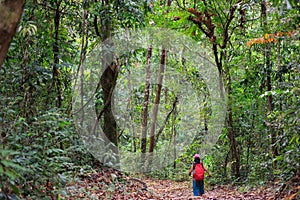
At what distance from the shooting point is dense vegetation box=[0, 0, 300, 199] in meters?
4.45

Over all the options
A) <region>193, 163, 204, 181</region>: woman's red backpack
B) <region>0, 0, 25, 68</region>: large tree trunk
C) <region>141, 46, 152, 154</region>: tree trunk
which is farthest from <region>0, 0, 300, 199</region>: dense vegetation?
<region>193, 163, 204, 181</region>: woman's red backpack

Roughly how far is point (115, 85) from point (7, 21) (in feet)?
23.2

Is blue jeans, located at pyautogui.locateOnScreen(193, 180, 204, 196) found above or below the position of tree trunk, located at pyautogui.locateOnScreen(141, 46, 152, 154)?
below

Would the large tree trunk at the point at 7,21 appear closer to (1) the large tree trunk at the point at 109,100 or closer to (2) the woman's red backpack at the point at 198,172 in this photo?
(1) the large tree trunk at the point at 109,100

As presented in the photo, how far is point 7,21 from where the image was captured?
3.03 metres

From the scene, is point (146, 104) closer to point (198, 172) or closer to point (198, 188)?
point (198, 172)

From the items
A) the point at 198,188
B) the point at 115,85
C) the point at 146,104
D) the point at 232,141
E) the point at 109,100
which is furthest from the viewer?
the point at 146,104

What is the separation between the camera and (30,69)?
18.6 ft

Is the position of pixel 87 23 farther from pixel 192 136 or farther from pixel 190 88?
pixel 192 136

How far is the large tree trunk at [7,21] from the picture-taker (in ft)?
9.84

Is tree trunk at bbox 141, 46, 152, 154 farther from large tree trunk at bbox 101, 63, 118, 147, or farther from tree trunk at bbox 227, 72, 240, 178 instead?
tree trunk at bbox 227, 72, 240, 178

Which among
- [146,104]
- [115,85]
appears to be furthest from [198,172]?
[146,104]

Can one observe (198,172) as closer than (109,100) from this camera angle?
Yes

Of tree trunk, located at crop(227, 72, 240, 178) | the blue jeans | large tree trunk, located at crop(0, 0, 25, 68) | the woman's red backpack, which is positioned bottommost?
the blue jeans
